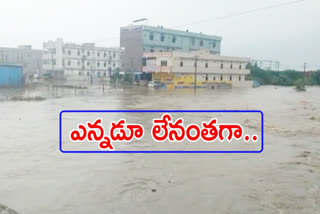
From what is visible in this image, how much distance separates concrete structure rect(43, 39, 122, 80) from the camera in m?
55.0

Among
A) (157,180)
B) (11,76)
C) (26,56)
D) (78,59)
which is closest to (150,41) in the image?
(78,59)

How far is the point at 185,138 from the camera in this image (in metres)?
10.7

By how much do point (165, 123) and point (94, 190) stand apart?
8.27 meters

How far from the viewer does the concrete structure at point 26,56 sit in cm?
6256

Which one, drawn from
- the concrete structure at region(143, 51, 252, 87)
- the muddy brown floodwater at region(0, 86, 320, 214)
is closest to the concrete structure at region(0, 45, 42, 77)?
the concrete structure at region(143, 51, 252, 87)

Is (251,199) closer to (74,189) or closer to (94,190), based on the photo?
(94,190)

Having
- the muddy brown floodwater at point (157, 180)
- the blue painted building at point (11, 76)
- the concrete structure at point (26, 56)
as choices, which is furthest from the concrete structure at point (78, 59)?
the muddy brown floodwater at point (157, 180)

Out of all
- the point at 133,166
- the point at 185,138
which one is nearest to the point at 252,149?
the point at 185,138

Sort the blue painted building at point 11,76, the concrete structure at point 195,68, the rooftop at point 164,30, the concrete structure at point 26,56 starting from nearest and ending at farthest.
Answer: the blue painted building at point 11,76
the concrete structure at point 195,68
the rooftop at point 164,30
the concrete structure at point 26,56

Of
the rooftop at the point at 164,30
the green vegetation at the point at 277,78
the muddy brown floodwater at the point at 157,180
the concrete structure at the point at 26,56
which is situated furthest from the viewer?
the concrete structure at the point at 26,56

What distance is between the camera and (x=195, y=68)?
137 ft

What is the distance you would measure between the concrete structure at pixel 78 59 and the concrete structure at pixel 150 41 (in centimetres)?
486

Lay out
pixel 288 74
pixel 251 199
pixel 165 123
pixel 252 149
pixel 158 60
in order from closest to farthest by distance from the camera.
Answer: pixel 251 199
pixel 252 149
pixel 165 123
pixel 158 60
pixel 288 74

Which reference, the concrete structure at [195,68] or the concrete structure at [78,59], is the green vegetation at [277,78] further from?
the concrete structure at [78,59]
